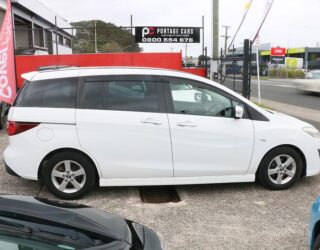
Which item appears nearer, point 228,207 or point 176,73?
point 228,207

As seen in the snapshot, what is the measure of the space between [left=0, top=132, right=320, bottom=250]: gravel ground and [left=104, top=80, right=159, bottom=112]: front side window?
1.19m

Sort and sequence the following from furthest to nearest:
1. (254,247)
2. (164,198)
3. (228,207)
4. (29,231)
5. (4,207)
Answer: (164,198)
(228,207)
(254,247)
(4,207)
(29,231)

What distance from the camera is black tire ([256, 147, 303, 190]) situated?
18.4 feet

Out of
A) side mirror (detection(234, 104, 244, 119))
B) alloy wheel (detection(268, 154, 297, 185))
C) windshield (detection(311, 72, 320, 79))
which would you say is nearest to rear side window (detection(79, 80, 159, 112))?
side mirror (detection(234, 104, 244, 119))

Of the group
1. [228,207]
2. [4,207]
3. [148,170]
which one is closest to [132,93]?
[148,170]

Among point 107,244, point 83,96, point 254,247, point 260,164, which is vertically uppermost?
point 83,96

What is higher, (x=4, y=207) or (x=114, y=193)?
(x=4, y=207)

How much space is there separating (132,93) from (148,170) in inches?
39.7

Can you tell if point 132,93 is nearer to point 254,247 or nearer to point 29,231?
point 254,247

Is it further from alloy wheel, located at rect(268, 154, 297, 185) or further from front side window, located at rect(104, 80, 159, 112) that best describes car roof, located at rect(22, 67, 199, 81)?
alloy wheel, located at rect(268, 154, 297, 185)

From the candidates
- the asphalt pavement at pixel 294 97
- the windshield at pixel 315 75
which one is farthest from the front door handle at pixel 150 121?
the windshield at pixel 315 75

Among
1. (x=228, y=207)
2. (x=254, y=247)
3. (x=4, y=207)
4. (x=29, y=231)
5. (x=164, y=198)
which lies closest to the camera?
(x=29, y=231)

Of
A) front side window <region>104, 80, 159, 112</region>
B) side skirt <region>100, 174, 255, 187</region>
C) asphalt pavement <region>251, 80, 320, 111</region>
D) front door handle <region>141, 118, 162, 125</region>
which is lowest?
asphalt pavement <region>251, 80, 320, 111</region>

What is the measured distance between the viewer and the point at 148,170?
5.32m
